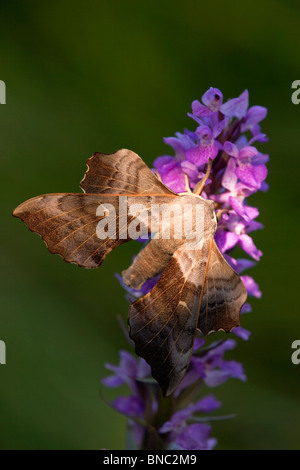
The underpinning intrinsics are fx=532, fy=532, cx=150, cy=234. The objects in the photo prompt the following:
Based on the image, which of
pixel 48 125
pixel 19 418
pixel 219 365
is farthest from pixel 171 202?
pixel 48 125

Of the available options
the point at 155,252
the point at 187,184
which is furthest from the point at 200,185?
the point at 155,252

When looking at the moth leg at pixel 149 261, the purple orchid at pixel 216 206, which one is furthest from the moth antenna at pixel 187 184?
the moth leg at pixel 149 261

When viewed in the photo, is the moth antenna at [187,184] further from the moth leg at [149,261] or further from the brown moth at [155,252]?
the moth leg at [149,261]

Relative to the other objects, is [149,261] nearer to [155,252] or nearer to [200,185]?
[155,252]

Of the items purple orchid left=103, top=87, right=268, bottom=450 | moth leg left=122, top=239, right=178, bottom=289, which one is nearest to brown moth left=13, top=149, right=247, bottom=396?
moth leg left=122, top=239, right=178, bottom=289

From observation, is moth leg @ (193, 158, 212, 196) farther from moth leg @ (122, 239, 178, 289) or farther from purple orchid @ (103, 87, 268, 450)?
moth leg @ (122, 239, 178, 289)

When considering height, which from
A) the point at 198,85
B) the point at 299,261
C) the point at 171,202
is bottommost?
the point at 299,261

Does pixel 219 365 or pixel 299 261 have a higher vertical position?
pixel 299 261
